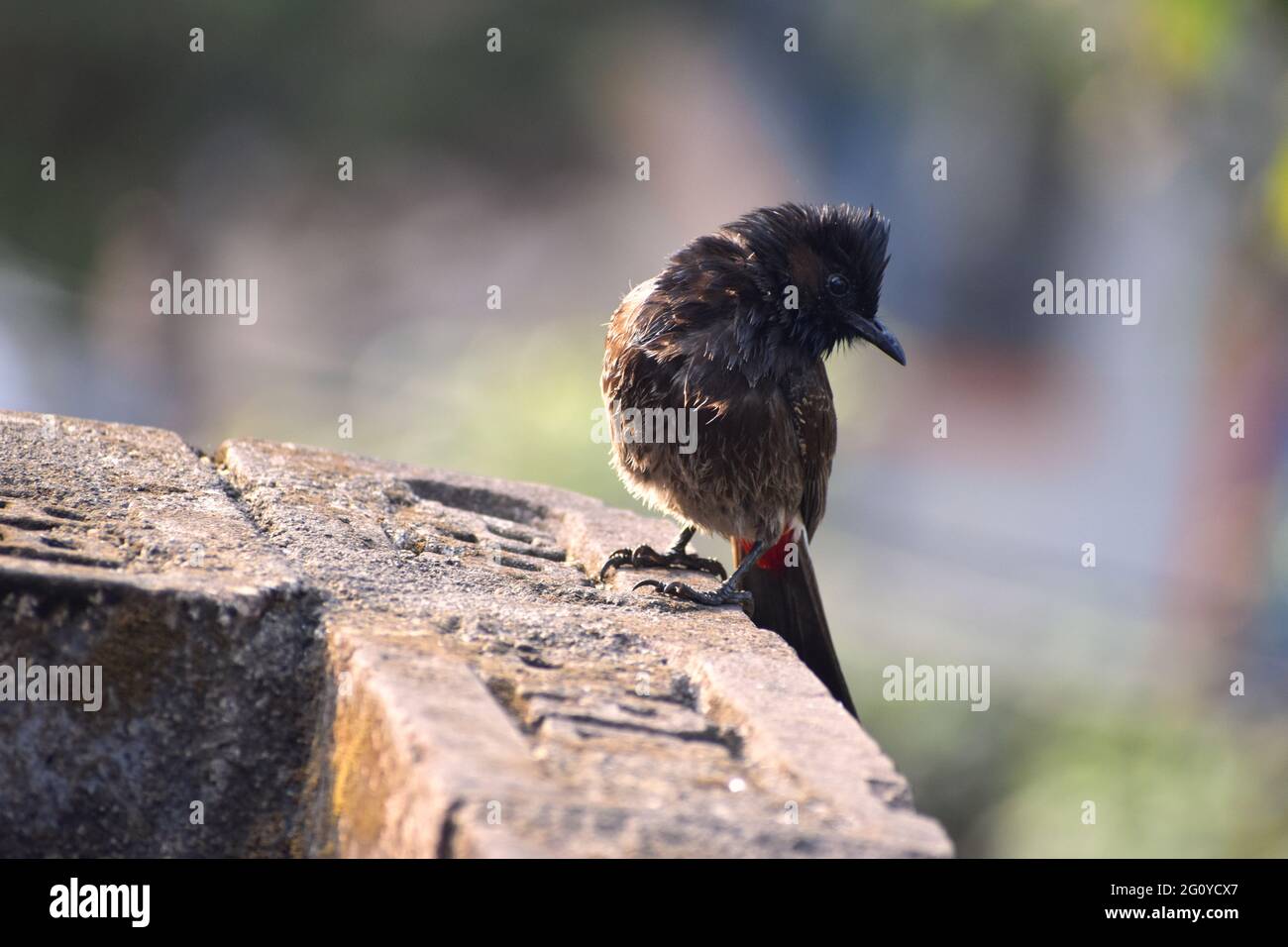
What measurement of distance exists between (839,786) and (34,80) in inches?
598

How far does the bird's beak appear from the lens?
4199mm

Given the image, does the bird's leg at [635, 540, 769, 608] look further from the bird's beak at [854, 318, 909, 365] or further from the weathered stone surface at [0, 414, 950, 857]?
the bird's beak at [854, 318, 909, 365]

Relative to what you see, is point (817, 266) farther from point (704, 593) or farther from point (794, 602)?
point (704, 593)

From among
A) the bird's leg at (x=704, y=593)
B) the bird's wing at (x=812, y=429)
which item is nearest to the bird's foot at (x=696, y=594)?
the bird's leg at (x=704, y=593)

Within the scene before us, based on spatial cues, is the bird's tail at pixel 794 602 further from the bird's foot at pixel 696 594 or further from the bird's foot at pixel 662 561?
the bird's foot at pixel 696 594

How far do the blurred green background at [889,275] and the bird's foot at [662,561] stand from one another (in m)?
2.04

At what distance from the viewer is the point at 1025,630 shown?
9867 mm

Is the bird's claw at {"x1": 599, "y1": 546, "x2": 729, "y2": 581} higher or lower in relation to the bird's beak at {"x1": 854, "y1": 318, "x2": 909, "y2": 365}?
lower

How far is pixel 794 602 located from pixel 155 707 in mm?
2240

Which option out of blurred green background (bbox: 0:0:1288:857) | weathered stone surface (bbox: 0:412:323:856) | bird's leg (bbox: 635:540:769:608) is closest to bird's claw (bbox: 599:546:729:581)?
bird's leg (bbox: 635:540:769:608)

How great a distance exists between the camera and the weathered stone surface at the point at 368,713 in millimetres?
1949

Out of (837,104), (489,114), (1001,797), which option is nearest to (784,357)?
(1001,797)

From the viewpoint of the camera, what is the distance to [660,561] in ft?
12.5
